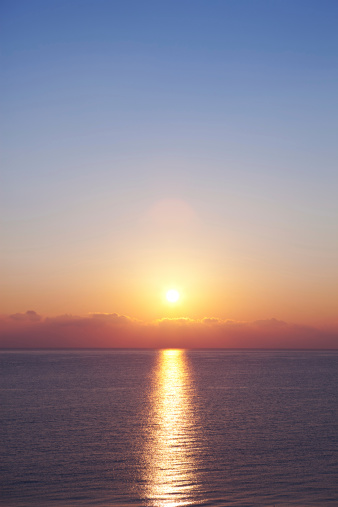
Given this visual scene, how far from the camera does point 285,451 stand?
136 feet

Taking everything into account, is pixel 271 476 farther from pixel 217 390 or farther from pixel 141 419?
pixel 217 390

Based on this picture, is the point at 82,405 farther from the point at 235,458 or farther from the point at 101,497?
the point at 101,497

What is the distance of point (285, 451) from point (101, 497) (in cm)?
1888

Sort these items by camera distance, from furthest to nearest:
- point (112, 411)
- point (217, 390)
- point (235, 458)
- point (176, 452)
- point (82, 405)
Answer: point (217, 390), point (82, 405), point (112, 411), point (176, 452), point (235, 458)

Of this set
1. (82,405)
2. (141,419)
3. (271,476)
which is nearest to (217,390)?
(82,405)

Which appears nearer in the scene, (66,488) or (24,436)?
(66,488)

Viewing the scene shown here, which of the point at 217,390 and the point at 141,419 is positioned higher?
the point at 217,390

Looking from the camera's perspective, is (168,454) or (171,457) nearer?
(171,457)

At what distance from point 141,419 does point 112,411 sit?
757 centimetres

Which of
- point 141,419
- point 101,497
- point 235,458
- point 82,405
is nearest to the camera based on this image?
point 101,497

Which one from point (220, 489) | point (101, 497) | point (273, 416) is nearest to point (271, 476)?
point (220, 489)

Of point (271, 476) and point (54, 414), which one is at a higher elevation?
point (54, 414)

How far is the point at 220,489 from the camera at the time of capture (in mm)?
30672

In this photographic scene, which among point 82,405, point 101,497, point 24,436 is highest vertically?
point 82,405
